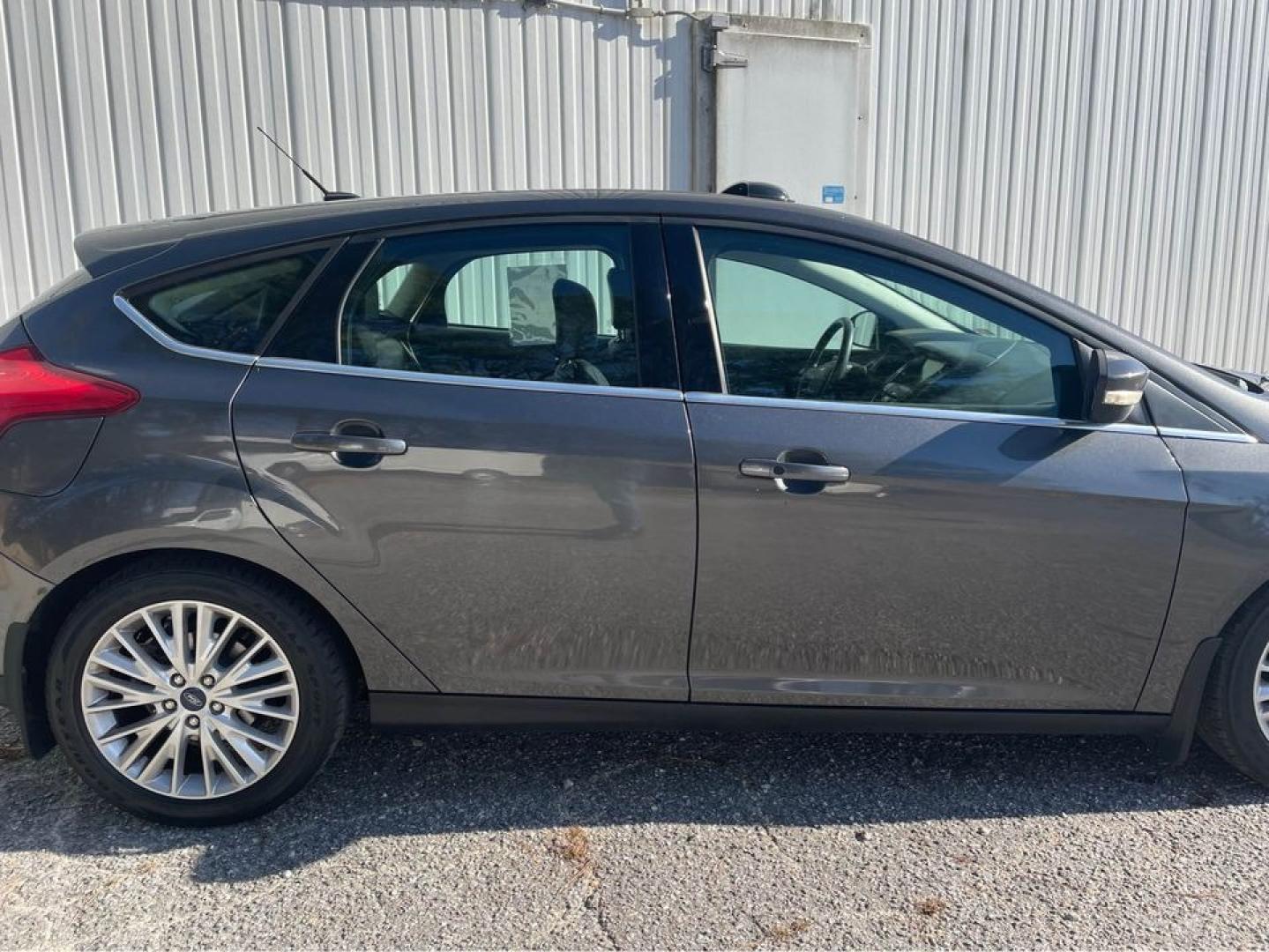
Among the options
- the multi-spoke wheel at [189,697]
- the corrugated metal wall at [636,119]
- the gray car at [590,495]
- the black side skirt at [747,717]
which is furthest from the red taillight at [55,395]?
the corrugated metal wall at [636,119]

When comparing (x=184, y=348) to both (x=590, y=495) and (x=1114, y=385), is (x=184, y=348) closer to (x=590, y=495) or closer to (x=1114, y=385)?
(x=590, y=495)

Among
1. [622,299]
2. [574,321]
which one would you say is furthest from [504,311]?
[622,299]

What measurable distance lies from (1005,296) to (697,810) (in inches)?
63.8

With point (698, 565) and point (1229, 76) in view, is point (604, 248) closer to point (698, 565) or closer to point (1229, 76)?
point (698, 565)

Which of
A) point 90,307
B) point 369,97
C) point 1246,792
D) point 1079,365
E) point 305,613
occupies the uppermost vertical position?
point 369,97

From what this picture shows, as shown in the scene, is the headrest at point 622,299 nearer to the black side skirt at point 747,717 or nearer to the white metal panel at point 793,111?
the black side skirt at point 747,717

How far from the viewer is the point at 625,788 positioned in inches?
122

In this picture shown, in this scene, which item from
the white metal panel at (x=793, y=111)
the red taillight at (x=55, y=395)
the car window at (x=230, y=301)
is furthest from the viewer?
the white metal panel at (x=793, y=111)

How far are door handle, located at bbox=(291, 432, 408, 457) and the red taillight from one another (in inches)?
→ 17.1

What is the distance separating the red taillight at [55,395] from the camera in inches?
105

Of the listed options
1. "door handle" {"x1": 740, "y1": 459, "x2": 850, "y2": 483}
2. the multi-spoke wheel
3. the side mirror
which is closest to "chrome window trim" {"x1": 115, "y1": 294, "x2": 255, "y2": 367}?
the multi-spoke wheel

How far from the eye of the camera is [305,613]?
9.20ft

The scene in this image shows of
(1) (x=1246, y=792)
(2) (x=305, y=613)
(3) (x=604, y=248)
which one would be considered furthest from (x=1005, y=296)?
(2) (x=305, y=613)

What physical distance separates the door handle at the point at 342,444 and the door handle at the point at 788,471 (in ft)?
2.88
